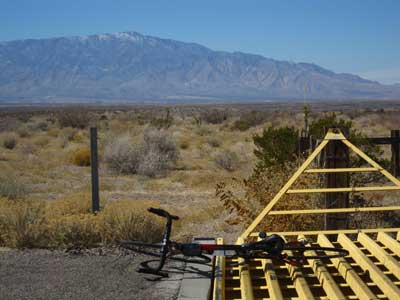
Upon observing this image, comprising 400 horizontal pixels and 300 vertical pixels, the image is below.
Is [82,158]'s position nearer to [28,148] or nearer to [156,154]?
[156,154]

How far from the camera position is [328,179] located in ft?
21.0

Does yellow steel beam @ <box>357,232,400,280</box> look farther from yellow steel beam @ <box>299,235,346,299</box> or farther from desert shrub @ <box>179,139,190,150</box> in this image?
desert shrub @ <box>179,139,190,150</box>

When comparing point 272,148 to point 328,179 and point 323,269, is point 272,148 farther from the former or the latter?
point 323,269

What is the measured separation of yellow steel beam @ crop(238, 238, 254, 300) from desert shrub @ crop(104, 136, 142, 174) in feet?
42.2

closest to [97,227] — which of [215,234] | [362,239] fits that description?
[215,234]

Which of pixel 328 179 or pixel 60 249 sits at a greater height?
pixel 328 179

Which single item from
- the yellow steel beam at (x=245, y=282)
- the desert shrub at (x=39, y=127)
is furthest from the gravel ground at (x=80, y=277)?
the desert shrub at (x=39, y=127)

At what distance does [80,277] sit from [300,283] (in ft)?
8.96

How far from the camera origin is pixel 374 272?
4188 mm

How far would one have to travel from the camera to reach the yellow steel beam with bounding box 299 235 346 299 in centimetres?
377

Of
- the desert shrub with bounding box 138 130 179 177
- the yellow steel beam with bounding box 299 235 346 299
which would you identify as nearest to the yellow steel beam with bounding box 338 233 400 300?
the yellow steel beam with bounding box 299 235 346 299

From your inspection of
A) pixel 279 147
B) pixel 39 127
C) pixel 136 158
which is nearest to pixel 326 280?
pixel 279 147

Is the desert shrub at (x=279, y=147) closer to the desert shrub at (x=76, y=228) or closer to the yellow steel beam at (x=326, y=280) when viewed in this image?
the desert shrub at (x=76, y=228)

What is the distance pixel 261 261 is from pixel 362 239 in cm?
108
